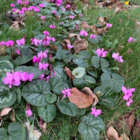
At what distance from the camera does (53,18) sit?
248cm

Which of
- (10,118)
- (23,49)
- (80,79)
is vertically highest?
(23,49)

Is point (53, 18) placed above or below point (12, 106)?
above

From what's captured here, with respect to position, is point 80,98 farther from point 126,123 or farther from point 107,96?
point 126,123

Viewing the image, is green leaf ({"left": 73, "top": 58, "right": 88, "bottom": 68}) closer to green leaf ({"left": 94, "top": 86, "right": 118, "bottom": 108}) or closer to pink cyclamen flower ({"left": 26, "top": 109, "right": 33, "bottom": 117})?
green leaf ({"left": 94, "top": 86, "right": 118, "bottom": 108})

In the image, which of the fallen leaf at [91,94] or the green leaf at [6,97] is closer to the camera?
the green leaf at [6,97]

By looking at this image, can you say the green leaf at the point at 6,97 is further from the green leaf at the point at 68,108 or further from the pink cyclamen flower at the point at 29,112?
the green leaf at the point at 68,108

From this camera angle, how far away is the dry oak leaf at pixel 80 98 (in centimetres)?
110

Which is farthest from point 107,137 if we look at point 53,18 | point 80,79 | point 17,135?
point 53,18

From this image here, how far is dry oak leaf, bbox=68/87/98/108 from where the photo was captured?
110 cm

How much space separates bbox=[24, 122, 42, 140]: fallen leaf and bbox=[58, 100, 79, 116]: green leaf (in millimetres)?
208

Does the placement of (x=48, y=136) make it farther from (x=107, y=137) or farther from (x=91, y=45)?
(x=91, y=45)

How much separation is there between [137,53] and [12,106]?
1.37 meters

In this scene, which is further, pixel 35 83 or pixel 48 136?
pixel 35 83

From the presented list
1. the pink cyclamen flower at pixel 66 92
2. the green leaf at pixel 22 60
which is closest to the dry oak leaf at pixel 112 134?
the pink cyclamen flower at pixel 66 92
